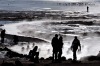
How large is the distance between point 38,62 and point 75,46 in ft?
9.27

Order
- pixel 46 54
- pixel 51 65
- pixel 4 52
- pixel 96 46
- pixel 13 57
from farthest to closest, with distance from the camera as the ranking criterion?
1. pixel 96 46
2. pixel 46 54
3. pixel 4 52
4. pixel 13 57
5. pixel 51 65

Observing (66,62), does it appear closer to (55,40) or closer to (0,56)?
(55,40)

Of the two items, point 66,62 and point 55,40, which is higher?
point 55,40

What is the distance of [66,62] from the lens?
2097cm

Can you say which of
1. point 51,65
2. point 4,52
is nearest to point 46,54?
point 4,52

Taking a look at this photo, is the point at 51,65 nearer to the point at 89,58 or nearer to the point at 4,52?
the point at 89,58

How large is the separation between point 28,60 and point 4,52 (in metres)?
4.21

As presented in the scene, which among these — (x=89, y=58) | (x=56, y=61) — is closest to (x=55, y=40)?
(x=56, y=61)

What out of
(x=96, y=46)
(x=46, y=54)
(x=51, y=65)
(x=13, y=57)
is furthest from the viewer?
(x=96, y=46)

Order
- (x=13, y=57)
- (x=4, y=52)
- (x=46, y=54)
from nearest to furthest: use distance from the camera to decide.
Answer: (x=13, y=57) < (x=4, y=52) < (x=46, y=54)

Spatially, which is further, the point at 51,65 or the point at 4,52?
the point at 4,52

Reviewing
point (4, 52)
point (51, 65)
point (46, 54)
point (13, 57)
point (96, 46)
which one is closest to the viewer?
point (51, 65)

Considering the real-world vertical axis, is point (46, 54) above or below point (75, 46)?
below

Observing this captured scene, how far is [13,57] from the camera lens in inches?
917
